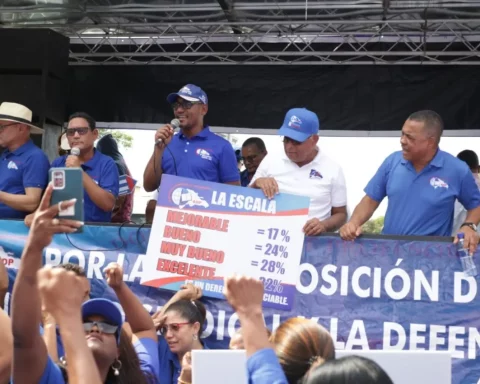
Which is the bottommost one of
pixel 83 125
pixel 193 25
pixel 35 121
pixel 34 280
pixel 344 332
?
pixel 34 280

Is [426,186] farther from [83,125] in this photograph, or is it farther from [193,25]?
[193,25]

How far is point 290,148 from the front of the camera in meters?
6.59

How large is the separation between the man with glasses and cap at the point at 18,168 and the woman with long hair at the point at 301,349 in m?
4.66

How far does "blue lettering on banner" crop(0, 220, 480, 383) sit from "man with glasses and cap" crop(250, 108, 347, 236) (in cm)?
40

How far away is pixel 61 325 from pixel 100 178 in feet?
15.6

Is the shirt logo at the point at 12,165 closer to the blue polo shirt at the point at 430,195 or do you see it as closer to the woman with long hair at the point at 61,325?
the blue polo shirt at the point at 430,195

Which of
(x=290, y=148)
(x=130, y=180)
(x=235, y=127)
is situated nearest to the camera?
(x=290, y=148)

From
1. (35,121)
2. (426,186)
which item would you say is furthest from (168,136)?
(35,121)

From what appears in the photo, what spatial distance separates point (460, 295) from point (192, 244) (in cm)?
182

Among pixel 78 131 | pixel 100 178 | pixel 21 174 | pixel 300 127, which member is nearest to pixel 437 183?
pixel 300 127

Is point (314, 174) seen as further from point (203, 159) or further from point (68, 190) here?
point (68, 190)

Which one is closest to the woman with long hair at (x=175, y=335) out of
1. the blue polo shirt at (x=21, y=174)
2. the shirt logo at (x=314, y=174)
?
the shirt logo at (x=314, y=174)

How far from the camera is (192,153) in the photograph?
7.13 meters

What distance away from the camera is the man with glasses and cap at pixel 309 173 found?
6473mm
